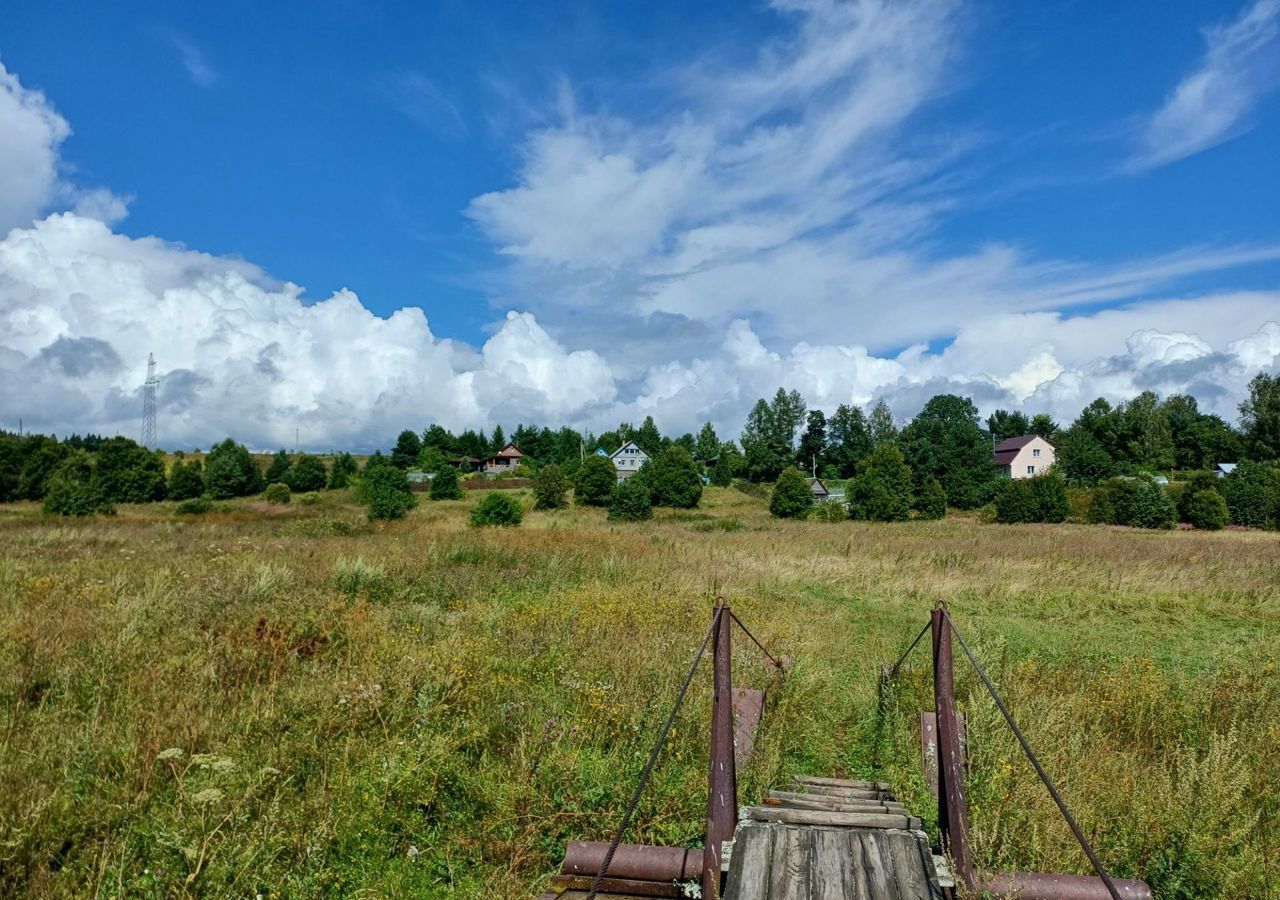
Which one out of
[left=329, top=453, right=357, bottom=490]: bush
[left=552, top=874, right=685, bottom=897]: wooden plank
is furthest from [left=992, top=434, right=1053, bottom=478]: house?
[left=552, top=874, right=685, bottom=897]: wooden plank

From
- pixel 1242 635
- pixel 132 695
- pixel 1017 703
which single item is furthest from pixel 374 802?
pixel 1242 635

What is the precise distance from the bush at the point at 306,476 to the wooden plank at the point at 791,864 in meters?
65.5

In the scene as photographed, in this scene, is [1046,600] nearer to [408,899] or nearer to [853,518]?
[408,899]

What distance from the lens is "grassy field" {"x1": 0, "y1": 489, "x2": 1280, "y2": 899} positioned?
375 cm

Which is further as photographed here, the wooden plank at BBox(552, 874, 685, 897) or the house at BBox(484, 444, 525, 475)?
the house at BBox(484, 444, 525, 475)

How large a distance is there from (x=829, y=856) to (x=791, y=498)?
4346 centimetres

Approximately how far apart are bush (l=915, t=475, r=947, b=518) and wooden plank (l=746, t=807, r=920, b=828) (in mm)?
47425

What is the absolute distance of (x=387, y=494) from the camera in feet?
116

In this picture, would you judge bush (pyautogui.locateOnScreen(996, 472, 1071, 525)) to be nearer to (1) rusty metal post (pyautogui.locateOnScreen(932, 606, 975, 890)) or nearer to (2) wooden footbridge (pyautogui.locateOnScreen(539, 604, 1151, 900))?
(1) rusty metal post (pyautogui.locateOnScreen(932, 606, 975, 890))

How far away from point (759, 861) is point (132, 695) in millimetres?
5256

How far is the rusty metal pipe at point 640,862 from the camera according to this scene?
320cm

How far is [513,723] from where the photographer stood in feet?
17.5

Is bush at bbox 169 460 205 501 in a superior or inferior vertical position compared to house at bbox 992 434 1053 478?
inferior

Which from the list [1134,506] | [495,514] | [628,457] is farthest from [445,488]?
[1134,506]
